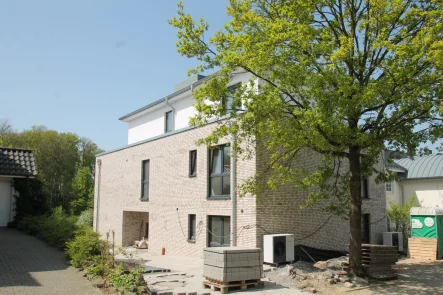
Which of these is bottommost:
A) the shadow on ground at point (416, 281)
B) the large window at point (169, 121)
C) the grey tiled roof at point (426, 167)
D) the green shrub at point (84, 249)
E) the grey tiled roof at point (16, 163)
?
the shadow on ground at point (416, 281)

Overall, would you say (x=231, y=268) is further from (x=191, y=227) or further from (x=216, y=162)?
(x=191, y=227)

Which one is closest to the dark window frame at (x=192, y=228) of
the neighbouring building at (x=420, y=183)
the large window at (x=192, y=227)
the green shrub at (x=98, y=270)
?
the large window at (x=192, y=227)

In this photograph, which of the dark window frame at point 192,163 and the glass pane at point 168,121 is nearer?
the dark window frame at point 192,163

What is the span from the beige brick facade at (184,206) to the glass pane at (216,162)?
36cm

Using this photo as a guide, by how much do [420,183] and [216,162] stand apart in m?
21.7

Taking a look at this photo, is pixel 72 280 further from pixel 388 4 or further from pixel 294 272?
pixel 388 4

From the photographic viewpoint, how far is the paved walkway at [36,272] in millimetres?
8883

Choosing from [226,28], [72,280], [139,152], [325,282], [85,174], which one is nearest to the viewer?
[72,280]

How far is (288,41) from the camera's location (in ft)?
36.3

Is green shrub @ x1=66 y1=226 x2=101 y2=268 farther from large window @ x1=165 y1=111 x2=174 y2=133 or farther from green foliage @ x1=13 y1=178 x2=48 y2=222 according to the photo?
large window @ x1=165 y1=111 x2=174 y2=133

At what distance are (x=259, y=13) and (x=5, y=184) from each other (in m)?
13.0

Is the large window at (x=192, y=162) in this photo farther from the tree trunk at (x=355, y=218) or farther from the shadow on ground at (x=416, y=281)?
the shadow on ground at (x=416, y=281)

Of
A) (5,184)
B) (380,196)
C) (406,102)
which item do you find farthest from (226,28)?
(380,196)

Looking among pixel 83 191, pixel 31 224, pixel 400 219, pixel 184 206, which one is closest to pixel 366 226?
pixel 400 219
